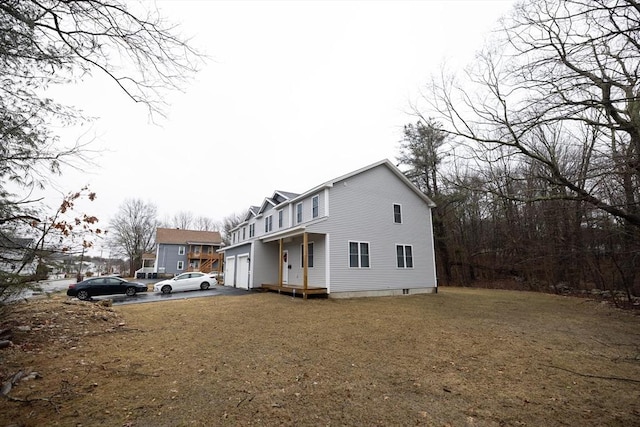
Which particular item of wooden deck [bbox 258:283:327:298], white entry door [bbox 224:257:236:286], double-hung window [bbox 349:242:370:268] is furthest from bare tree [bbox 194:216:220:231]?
double-hung window [bbox 349:242:370:268]

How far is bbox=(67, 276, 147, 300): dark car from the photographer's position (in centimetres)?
1505

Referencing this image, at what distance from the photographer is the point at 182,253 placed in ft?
128

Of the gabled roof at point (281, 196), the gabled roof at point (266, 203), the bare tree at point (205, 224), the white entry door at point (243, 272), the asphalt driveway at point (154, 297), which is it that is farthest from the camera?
A: the bare tree at point (205, 224)

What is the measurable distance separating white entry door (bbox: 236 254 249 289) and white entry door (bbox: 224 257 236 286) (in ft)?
3.12

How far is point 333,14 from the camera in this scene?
333 inches

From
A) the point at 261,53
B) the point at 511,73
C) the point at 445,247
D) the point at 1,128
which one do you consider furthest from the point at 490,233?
the point at 1,128

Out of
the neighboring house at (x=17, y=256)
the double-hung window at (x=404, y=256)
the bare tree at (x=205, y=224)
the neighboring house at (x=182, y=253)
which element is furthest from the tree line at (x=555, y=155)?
the bare tree at (x=205, y=224)

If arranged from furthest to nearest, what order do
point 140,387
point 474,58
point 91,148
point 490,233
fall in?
point 490,233
point 474,58
point 91,148
point 140,387

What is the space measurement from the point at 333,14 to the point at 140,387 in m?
9.91

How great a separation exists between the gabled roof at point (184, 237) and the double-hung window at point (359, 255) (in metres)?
31.6

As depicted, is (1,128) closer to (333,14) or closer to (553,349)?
(333,14)

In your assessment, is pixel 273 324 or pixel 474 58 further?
pixel 474 58

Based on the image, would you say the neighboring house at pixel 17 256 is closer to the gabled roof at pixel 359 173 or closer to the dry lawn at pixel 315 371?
the dry lawn at pixel 315 371

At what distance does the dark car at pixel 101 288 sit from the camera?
1505 cm
